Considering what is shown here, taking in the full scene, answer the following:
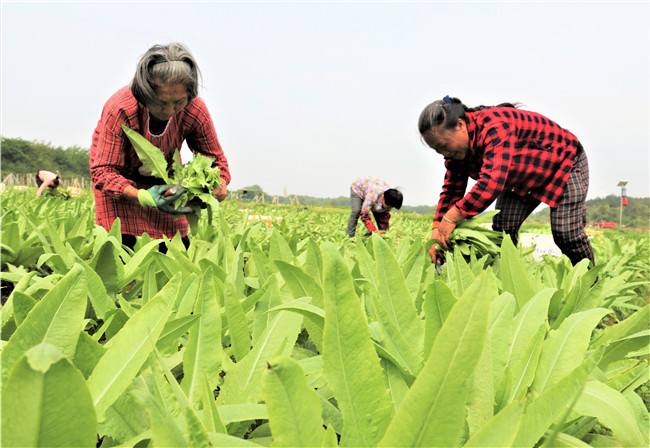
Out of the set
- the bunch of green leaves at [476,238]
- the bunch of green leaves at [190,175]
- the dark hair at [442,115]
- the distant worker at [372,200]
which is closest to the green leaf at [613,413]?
the bunch of green leaves at [476,238]

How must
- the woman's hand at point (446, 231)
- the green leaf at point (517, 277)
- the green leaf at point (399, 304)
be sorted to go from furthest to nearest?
the woman's hand at point (446, 231) < the green leaf at point (517, 277) < the green leaf at point (399, 304)

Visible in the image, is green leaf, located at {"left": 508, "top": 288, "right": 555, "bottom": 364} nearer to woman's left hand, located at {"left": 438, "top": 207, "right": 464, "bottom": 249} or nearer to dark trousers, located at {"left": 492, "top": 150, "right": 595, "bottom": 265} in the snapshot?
woman's left hand, located at {"left": 438, "top": 207, "right": 464, "bottom": 249}

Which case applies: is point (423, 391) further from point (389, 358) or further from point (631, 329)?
point (631, 329)

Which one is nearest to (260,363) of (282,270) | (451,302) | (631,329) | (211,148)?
(282,270)

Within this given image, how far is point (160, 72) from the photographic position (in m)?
2.48

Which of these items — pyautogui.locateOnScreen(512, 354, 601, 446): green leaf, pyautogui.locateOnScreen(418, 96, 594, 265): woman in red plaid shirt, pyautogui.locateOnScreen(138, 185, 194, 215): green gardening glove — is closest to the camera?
pyautogui.locateOnScreen(512, 354, 601, 446): green leaf

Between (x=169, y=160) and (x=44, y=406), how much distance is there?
10.1 ft

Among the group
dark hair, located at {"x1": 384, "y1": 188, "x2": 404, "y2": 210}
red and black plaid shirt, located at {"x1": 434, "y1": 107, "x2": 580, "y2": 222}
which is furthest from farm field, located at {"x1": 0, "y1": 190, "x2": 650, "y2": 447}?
dark hair, located at {"x1": 384, "y1": 188, "x2": 404, "y2": 210}

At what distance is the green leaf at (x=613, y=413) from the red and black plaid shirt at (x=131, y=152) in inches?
113

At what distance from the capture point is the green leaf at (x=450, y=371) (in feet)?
1.30

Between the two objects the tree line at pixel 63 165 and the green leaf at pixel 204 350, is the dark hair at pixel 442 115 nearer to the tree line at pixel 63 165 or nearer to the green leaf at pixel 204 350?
the green leaf at pixel 204 350

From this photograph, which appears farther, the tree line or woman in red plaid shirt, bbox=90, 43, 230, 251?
the tree line

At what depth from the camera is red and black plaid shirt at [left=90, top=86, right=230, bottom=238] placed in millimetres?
2693

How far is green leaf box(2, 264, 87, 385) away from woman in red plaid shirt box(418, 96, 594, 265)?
285 centimetres
